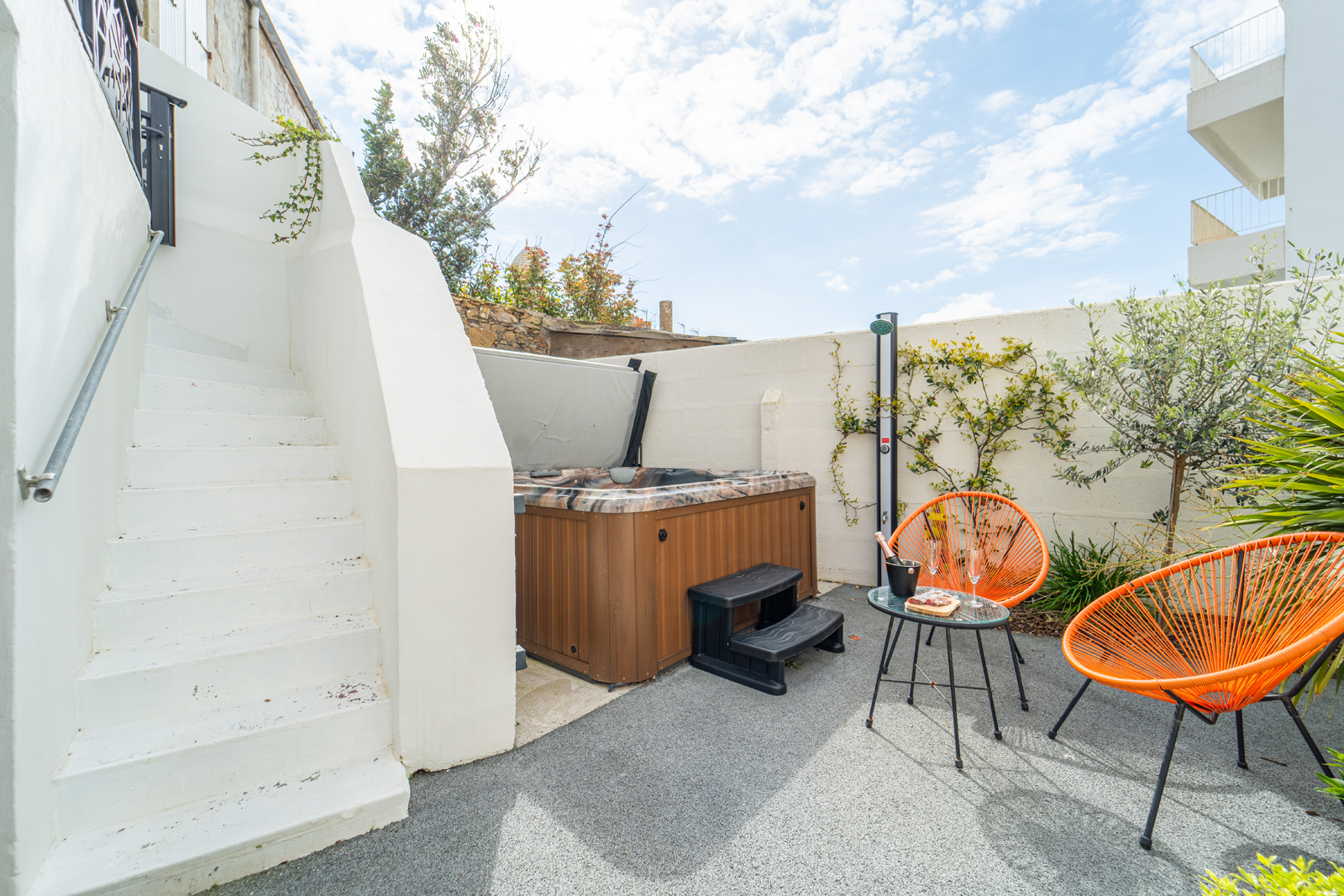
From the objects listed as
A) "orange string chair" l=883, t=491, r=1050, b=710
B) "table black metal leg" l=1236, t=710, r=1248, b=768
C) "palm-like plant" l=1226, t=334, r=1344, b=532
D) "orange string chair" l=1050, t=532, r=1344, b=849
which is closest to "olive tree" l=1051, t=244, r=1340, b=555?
"palm-like plant" l=1226, t=334, r=1344, b=532

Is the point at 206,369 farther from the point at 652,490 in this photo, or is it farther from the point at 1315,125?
the point at 1315,125

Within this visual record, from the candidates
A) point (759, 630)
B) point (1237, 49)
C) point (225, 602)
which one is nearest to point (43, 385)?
point (225, 602)

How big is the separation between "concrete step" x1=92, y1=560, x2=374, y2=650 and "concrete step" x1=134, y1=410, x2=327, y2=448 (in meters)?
0.76

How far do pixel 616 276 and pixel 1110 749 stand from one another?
27.0ft

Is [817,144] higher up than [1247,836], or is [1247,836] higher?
[817,144]

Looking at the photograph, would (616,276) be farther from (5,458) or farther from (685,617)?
(5,458)

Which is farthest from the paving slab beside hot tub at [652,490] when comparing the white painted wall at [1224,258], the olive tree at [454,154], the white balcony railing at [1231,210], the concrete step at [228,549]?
the white balcony railing at [1231,210]

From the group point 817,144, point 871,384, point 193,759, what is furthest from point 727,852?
point 817,144

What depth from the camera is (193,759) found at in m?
1.43

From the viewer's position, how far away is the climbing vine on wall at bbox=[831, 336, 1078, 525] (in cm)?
338

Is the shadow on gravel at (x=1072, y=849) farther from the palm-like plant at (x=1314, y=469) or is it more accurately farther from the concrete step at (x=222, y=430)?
the concrete step at (x=222, y=430)

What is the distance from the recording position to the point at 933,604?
6.47ft

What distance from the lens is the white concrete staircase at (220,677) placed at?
1.31 meters

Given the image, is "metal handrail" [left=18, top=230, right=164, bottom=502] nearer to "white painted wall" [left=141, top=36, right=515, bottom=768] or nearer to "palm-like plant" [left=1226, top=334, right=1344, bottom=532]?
"white painted wall" [left=141, top=36, right=515, bottom=768]
